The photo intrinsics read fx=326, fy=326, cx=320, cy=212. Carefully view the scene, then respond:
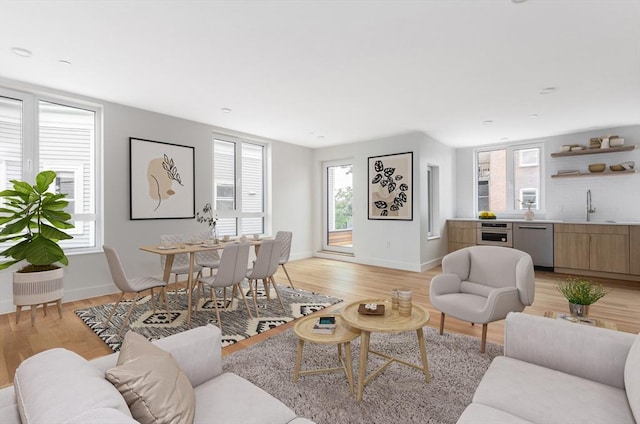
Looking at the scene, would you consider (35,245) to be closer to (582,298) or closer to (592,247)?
(582,298)

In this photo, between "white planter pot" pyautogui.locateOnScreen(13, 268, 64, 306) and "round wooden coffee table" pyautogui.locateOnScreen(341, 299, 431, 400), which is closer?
"round wooden coffee table" pyautogui.locateOnScreen(341, 299, 431, 400)

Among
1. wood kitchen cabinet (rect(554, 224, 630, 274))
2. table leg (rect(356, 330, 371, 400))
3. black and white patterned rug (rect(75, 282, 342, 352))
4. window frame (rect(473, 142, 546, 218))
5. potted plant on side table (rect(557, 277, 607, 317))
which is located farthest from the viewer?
window frame (rect(473, 142, 546, 218))

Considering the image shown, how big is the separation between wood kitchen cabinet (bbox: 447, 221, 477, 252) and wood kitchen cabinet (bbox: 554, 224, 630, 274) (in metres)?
1.36

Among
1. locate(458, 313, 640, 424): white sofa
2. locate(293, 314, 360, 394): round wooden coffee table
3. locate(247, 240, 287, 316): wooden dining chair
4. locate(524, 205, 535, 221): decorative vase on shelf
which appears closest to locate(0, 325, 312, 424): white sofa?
locate(293, 314, 360, 394): round wooden coffee table

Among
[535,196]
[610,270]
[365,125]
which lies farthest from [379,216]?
[610,270]

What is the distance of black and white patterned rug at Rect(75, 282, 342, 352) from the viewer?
3.07 metres

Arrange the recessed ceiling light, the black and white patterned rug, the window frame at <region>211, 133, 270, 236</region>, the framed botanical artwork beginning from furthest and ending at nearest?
the framed botanical artwork, the window frame at <region>211, 133, 270, 236</region>, the black and white patterned rug, the recessed ceiling light

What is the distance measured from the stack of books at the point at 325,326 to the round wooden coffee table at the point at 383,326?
0.31ft

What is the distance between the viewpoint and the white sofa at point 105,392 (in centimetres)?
80

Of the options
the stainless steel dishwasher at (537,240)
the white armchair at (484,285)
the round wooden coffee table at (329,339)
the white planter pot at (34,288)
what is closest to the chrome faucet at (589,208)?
the stainless steel dishwasher at (537,240)

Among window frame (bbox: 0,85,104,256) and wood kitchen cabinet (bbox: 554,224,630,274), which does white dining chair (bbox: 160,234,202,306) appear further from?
wood kitchen cabinet (bbox: 554,224,630,274)

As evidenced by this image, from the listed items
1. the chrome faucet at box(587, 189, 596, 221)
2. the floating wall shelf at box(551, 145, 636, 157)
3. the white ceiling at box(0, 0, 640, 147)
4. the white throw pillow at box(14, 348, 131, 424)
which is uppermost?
the white ceiling at box(0, 0, 640, 147)

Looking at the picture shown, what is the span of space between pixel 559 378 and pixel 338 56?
111 inches

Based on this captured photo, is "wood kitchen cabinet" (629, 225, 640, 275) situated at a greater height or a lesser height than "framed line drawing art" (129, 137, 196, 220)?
lesser
